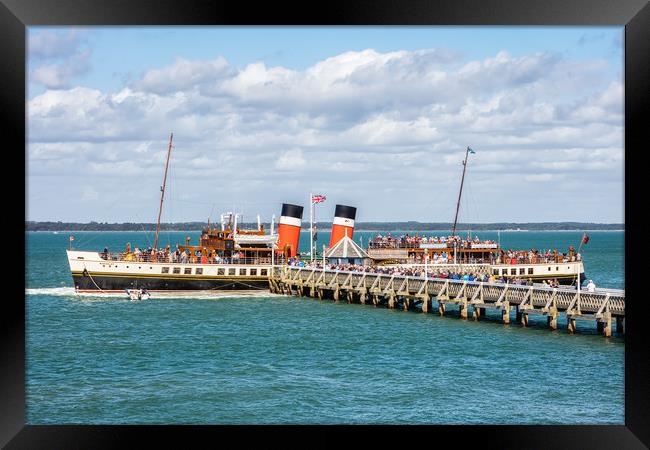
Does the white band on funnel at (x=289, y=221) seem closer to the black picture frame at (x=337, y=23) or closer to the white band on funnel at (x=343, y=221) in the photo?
the white band on funnel at (x=343, y=221)

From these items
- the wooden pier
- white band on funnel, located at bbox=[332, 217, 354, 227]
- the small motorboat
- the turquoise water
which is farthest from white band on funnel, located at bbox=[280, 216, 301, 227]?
the turquoise water

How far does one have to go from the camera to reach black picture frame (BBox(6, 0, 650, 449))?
13031mm

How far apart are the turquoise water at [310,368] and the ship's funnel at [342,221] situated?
16450 millimetres

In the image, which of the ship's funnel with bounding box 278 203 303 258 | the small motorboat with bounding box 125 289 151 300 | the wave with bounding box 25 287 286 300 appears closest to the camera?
the small motorboat with bounding box 125 289 151 300

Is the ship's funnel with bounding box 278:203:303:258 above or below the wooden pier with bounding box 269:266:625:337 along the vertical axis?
above

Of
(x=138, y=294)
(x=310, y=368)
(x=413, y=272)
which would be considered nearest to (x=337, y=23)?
(x=310, y=368)

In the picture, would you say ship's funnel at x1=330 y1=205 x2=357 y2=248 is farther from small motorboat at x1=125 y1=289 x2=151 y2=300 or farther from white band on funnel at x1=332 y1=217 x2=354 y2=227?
small motorboat at x1=125 y1=289 x2=151 y2=300

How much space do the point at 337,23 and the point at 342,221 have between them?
49.5 m

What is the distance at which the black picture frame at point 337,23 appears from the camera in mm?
13031

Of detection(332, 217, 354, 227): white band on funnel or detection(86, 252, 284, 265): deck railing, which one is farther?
detection(332, 217, 354, 227): white band on funnel

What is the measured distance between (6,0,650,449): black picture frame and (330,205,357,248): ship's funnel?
4918 cm

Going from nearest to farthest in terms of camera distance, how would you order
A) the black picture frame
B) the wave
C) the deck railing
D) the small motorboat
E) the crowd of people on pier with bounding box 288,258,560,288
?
the black picture frame, the crowd of people on pier with bounding box 288,258,560,288, the small motorboat, the wave, the deck railing

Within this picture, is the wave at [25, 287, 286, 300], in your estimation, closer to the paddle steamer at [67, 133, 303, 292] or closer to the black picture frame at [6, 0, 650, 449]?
the paddle steamer at [67, 133, 303, 292]

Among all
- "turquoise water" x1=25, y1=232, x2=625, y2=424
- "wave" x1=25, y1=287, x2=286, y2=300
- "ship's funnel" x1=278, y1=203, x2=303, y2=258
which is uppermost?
"ship's funnel" x1=278, y1=203, x2=303, y2=258
